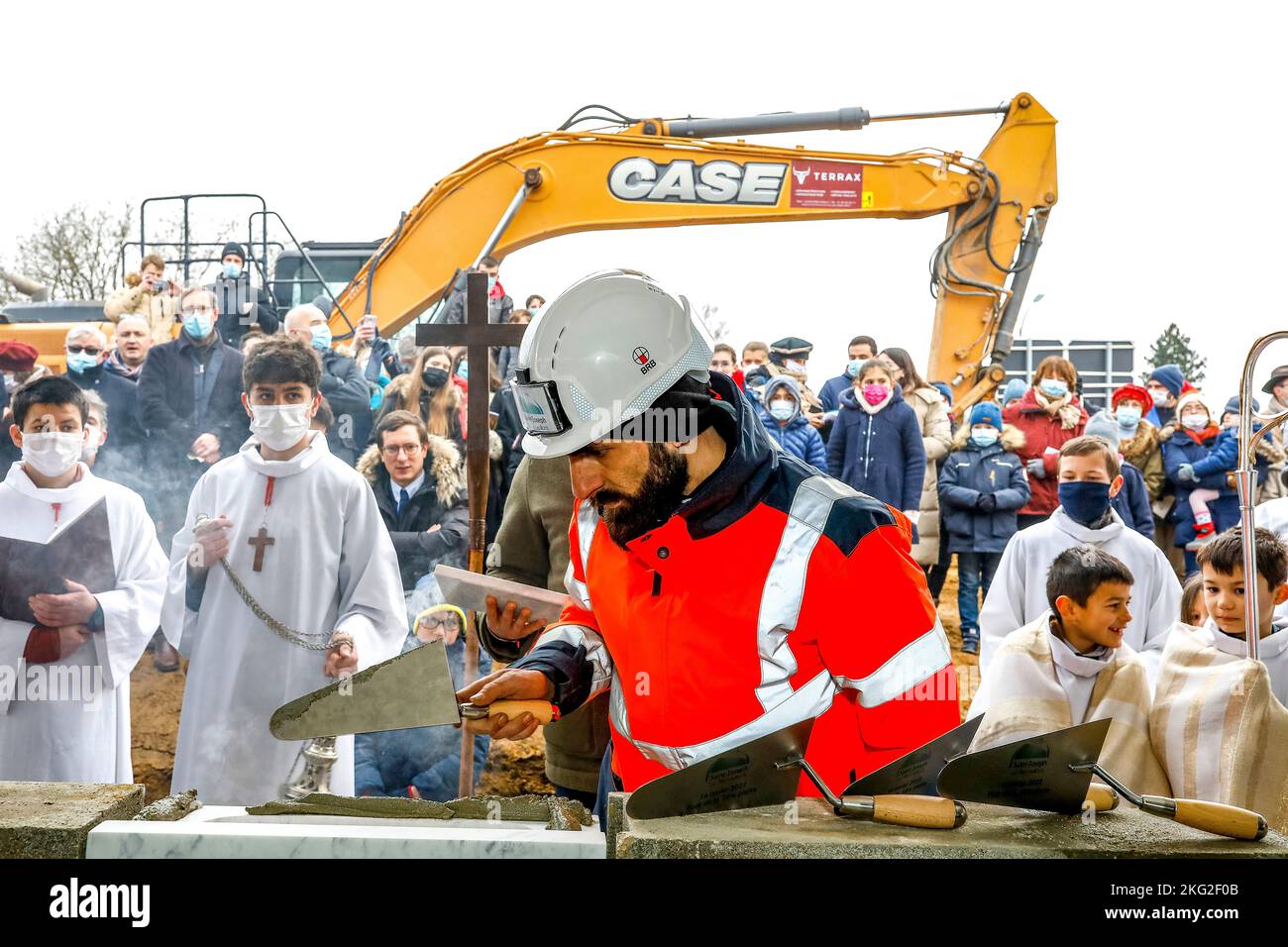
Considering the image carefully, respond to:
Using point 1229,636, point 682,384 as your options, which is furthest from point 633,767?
point 1229,636

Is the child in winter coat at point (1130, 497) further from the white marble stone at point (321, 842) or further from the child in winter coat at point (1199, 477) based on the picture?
the white marble stone at point (321, 842)

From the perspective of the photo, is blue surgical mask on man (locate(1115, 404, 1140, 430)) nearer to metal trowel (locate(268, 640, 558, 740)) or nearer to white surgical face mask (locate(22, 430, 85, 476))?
white surgical face mask (locate(22, 430, 85, 476))

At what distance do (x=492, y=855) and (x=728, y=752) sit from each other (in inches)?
15.8

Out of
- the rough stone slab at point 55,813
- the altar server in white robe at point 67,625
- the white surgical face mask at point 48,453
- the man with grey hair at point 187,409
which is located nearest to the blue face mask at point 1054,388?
the man with grey hair at point 187,409

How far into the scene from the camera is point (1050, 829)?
1.89 metres

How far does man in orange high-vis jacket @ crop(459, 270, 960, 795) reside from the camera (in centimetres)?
223

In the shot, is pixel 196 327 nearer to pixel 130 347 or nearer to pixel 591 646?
pixel 130 347

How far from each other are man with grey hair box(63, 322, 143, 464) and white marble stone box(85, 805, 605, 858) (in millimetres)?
4204

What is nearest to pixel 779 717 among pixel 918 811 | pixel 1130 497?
pixel 918 811

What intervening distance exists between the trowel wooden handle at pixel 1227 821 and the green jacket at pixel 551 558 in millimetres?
2052

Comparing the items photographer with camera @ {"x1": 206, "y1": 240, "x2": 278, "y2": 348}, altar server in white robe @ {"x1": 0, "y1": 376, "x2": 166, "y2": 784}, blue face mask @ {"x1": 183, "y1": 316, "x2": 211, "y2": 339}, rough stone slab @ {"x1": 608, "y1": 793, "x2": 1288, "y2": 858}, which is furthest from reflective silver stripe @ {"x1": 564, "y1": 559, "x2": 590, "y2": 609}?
photographer with camera @ {"x1": 206, "y1": 240, "x2": 278, "y2": 348}

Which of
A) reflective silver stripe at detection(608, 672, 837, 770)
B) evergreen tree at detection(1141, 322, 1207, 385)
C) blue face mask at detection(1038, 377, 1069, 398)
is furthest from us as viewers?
evergreen tree at detection(1141, 322, 1207, 385)

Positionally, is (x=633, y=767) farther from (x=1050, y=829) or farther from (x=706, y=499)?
(x=1050, y=829)

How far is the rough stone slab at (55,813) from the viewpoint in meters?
1.86
